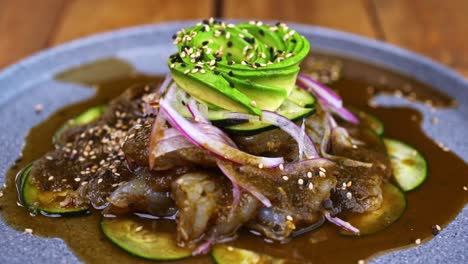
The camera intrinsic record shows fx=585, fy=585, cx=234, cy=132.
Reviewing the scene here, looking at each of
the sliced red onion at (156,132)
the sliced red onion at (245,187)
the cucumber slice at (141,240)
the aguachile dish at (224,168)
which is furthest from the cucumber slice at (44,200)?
the sliced red onion at (245,187)

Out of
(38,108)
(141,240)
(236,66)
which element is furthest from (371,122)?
(38,108)

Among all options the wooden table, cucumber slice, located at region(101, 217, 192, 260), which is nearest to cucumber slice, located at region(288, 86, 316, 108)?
cucumber slice, located at region(101, 217, 192, 260)

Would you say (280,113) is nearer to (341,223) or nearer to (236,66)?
(236,66)

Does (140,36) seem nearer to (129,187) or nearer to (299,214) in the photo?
(129,187)

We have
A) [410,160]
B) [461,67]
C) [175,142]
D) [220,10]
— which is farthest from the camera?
[220,10]

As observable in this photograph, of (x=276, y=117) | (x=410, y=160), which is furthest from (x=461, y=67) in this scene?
(x=276, y=117)

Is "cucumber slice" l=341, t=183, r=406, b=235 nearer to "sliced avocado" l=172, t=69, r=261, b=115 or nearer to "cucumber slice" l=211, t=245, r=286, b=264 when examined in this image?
"cucumber slice" l=211, t=245, r=286, b=264

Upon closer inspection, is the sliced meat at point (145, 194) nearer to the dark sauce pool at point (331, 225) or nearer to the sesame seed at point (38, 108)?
the dark sauce pool at point (331, 225)
